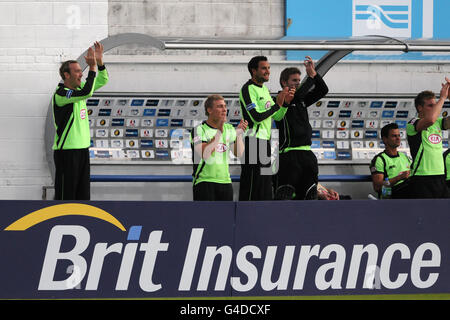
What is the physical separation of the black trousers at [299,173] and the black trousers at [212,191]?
706 mm

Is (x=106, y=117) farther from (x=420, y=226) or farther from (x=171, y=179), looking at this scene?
(x=420, y=226)

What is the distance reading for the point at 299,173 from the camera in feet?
24.1

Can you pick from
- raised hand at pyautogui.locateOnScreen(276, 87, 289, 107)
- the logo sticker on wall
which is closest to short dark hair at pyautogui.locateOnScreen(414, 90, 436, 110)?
raised hand at pyautogui.locateOnScreen(276, 87, 289, 107)

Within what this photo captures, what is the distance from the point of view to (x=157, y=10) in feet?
31.4

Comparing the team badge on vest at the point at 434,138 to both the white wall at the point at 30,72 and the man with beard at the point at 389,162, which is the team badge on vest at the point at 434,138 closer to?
the man with beard at the point at 389,162

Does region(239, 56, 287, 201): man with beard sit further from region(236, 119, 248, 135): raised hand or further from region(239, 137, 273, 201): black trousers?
region(236, 119, 248, 135): raised hand

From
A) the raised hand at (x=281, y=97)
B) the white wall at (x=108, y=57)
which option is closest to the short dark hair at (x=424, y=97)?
the raised hand at (x=281, y=97)

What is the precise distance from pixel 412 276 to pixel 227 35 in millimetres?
5014

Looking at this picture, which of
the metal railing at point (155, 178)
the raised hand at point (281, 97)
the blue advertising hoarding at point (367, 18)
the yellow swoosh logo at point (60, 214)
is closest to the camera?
the yellow swoosh logo at point (60, 214)

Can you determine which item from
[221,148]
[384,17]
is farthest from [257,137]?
[384,17]

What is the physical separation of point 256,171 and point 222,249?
214 centimetres

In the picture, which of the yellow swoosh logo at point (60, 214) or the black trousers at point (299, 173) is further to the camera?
the black trousers at point (299, 173)

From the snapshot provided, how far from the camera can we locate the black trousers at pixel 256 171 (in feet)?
23.9

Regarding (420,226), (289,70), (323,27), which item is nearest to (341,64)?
(323,27)
